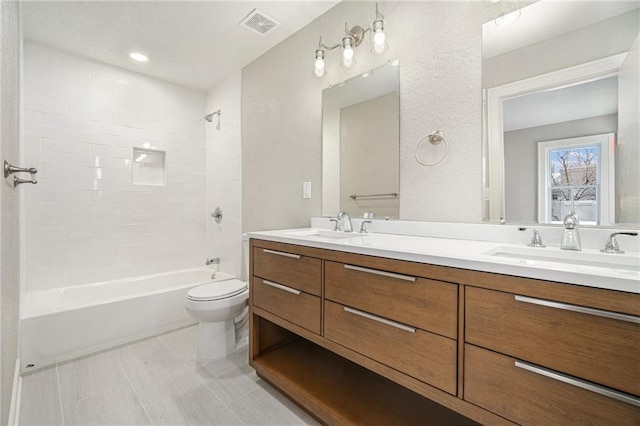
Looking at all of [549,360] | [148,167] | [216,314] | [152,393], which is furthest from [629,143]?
[148,167]

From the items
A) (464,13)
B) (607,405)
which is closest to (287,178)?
(464,13)

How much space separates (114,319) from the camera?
212 cm

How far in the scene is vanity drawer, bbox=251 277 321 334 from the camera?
1316 mm

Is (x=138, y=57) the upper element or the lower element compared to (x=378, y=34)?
upper

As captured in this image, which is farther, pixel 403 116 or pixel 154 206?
pixel 154 206

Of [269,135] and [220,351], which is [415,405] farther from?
A: [269,135]

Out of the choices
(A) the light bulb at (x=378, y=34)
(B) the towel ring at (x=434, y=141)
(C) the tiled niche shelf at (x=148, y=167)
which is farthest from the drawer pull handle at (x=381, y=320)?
(C) the tiled niche shelf at (x=148, y=167)

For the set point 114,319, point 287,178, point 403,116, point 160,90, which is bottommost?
point 114,319

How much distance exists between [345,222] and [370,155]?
468mm

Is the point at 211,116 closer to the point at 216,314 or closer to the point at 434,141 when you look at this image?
the point at 216,314

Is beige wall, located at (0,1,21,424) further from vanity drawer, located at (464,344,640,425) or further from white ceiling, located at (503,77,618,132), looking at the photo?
white ceiling, located at (503,77,618,132)

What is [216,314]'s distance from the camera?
74.4 inches

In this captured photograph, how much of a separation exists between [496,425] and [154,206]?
3255mm

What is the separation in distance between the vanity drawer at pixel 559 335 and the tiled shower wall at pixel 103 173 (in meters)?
3.12
